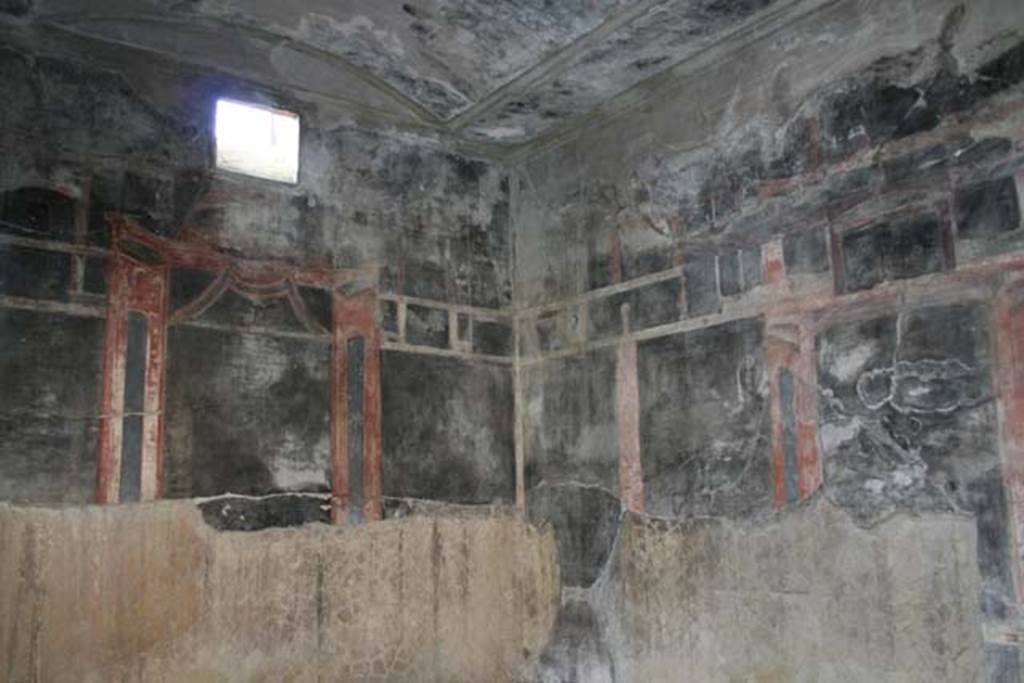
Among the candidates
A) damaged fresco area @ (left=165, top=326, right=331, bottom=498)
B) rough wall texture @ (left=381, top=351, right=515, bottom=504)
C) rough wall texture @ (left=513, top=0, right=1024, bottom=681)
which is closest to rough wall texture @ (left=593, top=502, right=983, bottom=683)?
rough wall texture @ (left=513, top=0, right=1024, bottom=681)

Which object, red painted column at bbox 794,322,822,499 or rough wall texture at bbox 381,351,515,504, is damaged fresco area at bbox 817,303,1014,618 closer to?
red painted column at bbox 794,322,822,499

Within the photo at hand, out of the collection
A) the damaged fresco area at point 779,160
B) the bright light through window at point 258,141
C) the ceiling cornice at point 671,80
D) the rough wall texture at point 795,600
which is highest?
the ceiling cornice at point 671,80

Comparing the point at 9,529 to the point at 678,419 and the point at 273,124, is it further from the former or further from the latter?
the point at 678,419

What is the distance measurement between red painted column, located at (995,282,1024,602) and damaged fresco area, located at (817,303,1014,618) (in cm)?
3

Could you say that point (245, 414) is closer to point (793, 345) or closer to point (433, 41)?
point (433, 41)

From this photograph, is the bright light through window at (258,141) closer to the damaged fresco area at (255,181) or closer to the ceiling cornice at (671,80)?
the damaged fresco area at (255,181)

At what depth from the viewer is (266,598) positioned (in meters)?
4.42

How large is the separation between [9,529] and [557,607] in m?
2.85

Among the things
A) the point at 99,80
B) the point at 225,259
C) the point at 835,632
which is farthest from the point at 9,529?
the point at 835,632

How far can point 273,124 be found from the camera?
494 centimetres

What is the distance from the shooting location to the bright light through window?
479cm

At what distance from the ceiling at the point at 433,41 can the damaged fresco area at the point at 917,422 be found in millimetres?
1656

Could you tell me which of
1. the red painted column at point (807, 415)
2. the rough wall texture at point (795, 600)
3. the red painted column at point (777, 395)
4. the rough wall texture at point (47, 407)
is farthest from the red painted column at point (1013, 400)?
the rough wall texture at point (47, 407)

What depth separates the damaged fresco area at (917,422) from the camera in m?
3.30
